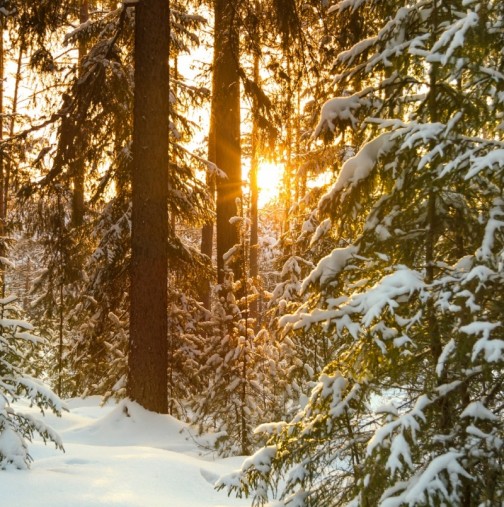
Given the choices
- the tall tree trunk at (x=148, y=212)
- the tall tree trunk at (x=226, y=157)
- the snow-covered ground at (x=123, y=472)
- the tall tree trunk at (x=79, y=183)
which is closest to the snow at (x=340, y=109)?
the snow-covered ground at (x=123, y=472)

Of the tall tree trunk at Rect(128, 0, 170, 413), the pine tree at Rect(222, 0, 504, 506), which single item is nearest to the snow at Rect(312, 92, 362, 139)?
the pine tree at Rect(222, 0, 504, 506)

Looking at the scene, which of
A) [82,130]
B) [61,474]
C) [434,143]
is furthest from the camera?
[82,130]

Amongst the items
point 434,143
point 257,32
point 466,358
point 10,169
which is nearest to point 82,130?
point 10,169

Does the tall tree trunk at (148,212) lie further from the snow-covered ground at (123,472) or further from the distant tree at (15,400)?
the distant tree at (15,400)

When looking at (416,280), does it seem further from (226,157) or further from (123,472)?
(226,157)

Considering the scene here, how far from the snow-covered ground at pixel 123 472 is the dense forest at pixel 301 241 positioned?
0.32 meters

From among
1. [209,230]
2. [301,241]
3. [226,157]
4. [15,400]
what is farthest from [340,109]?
[209,230]

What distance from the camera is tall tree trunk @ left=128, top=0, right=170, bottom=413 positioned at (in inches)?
305

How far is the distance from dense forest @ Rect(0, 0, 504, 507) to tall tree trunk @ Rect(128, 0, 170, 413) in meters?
0.03

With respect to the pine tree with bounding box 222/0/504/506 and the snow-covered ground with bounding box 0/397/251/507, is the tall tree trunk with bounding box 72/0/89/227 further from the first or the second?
the pine tree with bounding box 222/0/504/506

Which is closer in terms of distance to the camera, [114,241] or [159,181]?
[159,181]

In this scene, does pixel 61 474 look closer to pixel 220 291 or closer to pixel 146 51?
pixel 220 291

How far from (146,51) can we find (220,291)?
3557mm

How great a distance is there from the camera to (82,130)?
866 centimetres
